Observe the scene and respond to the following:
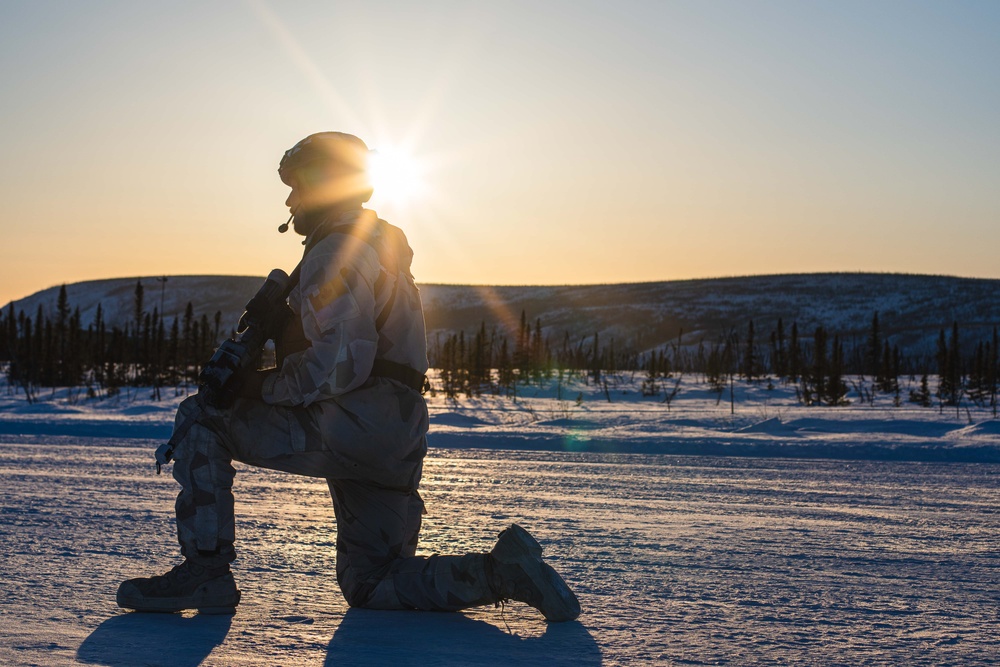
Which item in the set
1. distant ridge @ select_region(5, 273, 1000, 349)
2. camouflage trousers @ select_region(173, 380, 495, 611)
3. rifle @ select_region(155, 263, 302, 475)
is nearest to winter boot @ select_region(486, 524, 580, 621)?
camouflage trousers @ select_region(173, 380, 495, 611)

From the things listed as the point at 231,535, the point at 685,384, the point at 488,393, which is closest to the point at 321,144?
the point at 231,535

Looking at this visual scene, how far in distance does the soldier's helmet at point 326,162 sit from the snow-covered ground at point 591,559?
168 cm

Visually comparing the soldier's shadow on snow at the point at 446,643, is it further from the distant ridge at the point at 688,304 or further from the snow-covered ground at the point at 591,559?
the distant ridge at the point at 688,304

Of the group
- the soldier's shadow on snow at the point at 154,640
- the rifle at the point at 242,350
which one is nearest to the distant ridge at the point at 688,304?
the rifle at the point at 242,350

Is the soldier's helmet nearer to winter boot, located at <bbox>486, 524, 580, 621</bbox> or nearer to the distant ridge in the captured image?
winter boot, located at <bbox>486, 524, 580, 621</bbox>

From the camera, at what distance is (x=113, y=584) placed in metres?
4.18

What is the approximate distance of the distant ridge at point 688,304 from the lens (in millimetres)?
92625

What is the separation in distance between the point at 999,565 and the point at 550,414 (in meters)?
13.7

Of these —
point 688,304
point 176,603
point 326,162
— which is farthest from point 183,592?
point 688,304

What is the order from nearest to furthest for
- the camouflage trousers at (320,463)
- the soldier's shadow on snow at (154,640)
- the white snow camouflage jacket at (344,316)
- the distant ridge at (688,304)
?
the soldier's shadow on snow at (154,640), the white snow camouflage jacket at (344,316), the camouflage trousers at (320,463), the distant ridge at (688,304)

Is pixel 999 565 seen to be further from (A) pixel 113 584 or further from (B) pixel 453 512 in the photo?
(A) pixel 113 584

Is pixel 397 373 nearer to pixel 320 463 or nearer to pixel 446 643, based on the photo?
pixel 320 463

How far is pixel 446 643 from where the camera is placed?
10.9 feet

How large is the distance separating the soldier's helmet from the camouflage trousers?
2.86 feet
